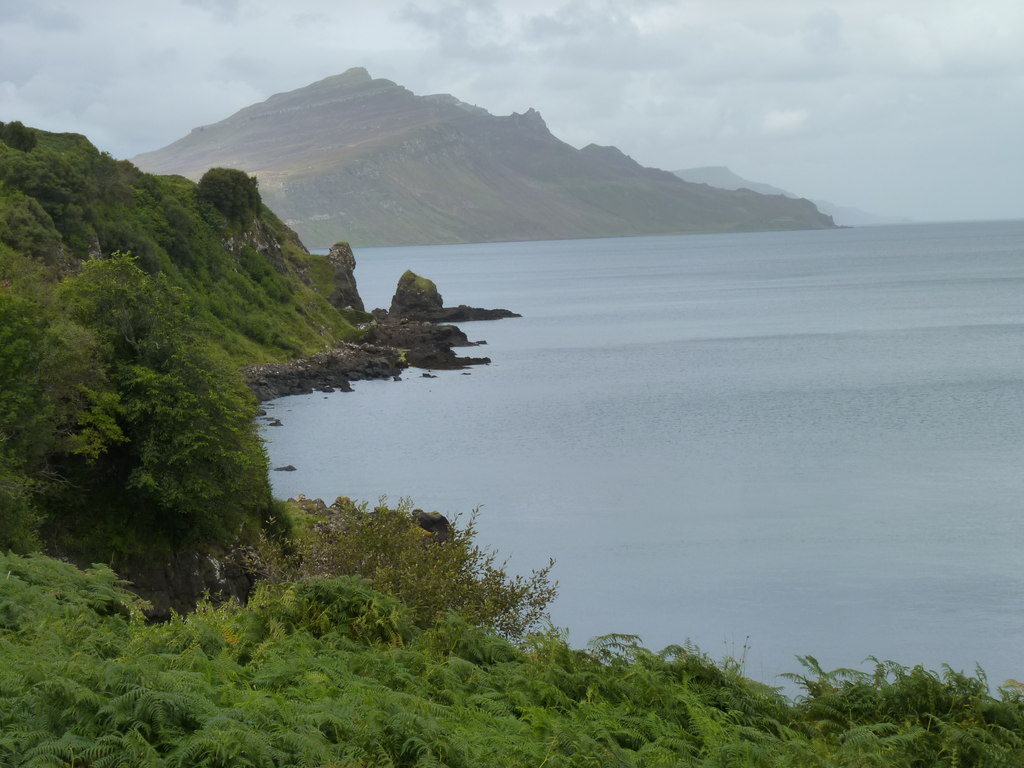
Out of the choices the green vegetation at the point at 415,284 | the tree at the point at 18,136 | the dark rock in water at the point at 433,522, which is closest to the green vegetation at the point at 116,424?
the dark rock in water at the point at 433,522

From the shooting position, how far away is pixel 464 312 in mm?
132250

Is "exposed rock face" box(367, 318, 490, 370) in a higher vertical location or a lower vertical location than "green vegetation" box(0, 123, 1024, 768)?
higher

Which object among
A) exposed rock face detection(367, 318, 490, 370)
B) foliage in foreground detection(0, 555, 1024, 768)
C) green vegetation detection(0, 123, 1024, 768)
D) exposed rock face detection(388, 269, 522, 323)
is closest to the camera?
foliage in foreground detection(0, 555, 1024, 768)

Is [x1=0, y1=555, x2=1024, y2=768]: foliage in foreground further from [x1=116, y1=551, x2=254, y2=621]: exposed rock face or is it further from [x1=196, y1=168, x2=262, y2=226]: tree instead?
[x1=196, y1=168, x2=262, y2=226]: tree

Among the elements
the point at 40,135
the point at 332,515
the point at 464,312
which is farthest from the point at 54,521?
the point at 464,312

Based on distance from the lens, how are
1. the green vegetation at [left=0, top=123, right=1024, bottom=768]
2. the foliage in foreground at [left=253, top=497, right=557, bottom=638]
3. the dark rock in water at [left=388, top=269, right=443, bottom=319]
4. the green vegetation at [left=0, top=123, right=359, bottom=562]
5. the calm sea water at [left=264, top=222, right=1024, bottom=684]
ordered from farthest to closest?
the dark rock in water at [left=388, top=269, right=443, bottom=319] → the calm sea water at [left=264, top=222, right=1024, bottom=684] → the green vegetation at [left=0, top=123, right=359, bottom=562] → the foliage in foreground at [left=253, top=497, right=557, bottom=638] → the green vegetation at [left=0, top=123, right=1024, bottom=768]

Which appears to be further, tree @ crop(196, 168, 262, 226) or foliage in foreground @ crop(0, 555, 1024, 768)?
tree @ crop(196, 168, 262, 226)

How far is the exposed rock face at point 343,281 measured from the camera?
108m

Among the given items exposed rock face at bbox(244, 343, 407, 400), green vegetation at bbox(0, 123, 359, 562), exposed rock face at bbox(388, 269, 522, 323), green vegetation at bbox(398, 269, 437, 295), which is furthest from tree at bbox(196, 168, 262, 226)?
green vegetation at bbox(0, 123, 359, 562)

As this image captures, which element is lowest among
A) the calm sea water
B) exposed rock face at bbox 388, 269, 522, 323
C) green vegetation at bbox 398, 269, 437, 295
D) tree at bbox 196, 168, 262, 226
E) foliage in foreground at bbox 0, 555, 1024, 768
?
the calm sea water

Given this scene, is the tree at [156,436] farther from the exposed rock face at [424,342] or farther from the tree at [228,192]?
the tree at [228,192]

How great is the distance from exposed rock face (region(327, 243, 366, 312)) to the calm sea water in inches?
588

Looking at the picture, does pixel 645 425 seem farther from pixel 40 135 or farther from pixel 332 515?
pixel 40 135

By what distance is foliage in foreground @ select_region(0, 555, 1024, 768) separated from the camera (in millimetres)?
10297
